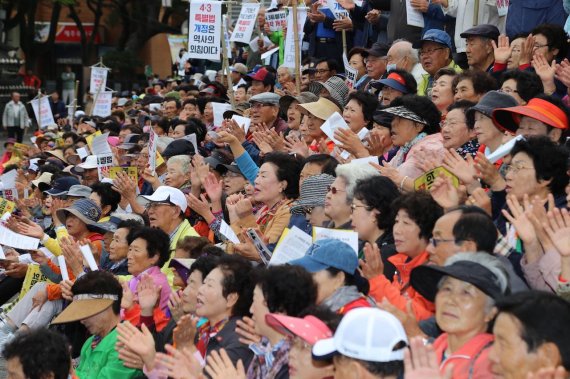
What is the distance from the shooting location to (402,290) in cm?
619

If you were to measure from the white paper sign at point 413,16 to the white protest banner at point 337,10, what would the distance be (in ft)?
7.61

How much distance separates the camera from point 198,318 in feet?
21.5

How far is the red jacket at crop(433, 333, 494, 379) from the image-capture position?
4590 millimetres

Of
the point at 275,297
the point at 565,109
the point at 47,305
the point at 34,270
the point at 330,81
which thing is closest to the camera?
the point at 275,297

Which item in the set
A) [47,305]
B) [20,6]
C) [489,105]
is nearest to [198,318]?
[489,105]

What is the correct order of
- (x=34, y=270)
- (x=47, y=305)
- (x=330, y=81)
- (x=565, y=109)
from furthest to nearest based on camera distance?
(x=330, y=81), (x=34, y=270), (x=47, y=305), (x=565, y=109)

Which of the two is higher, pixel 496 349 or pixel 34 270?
pixel 496 349

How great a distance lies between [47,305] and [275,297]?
13.9 ft

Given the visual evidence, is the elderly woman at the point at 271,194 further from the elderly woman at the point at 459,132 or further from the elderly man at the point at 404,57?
the elderly man at the point at 404,57

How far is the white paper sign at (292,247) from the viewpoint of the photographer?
21.7 feet

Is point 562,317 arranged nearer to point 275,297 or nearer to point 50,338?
point 275,297

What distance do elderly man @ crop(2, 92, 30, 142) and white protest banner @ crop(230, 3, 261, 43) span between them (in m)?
18.0

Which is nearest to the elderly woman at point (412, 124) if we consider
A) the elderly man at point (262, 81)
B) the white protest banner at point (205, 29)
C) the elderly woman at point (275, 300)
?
the elderly woman at point (275, 300)

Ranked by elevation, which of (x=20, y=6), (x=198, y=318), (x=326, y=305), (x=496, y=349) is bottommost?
(x=20, y=6)
